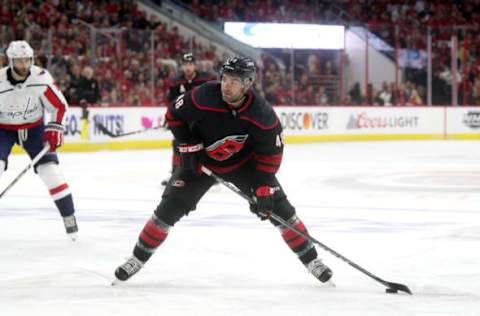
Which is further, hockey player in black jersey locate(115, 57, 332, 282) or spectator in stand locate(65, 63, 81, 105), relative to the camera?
spectator in stand locate(65, 63, 81, 105)

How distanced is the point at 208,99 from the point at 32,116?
202 cm

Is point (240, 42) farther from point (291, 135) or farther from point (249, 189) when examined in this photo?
point (249, 189)

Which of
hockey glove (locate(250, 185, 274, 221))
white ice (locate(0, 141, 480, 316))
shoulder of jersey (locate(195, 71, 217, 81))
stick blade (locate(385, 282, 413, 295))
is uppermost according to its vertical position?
shoulder of jersey (locate(195, 71, 217, 81))

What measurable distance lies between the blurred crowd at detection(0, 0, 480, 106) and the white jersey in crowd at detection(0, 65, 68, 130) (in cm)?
764

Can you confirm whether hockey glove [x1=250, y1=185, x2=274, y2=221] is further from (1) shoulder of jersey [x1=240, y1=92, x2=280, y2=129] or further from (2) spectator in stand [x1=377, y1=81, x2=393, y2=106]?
(2) spectator in stand [x1=377, y1=81, x2=393, y2=106]

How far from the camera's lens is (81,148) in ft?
47.0

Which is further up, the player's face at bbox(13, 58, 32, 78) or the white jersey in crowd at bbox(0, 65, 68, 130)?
the player's face at bbox(13, 58, 32, 78)

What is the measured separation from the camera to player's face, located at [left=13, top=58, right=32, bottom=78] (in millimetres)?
5488

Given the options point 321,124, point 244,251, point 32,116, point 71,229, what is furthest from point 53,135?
point 321,124

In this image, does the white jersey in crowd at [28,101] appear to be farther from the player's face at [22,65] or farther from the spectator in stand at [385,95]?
the spectator in stand at [385,95]

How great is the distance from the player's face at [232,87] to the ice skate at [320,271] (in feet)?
2.92

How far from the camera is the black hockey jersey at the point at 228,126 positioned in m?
4.07

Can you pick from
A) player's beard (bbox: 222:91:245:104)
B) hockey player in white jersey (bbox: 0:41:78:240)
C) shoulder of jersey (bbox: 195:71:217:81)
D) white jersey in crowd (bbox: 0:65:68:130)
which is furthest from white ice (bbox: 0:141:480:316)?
shoulder of jersey (bbox: 195:71:217:81)

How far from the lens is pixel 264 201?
13.4 feet
